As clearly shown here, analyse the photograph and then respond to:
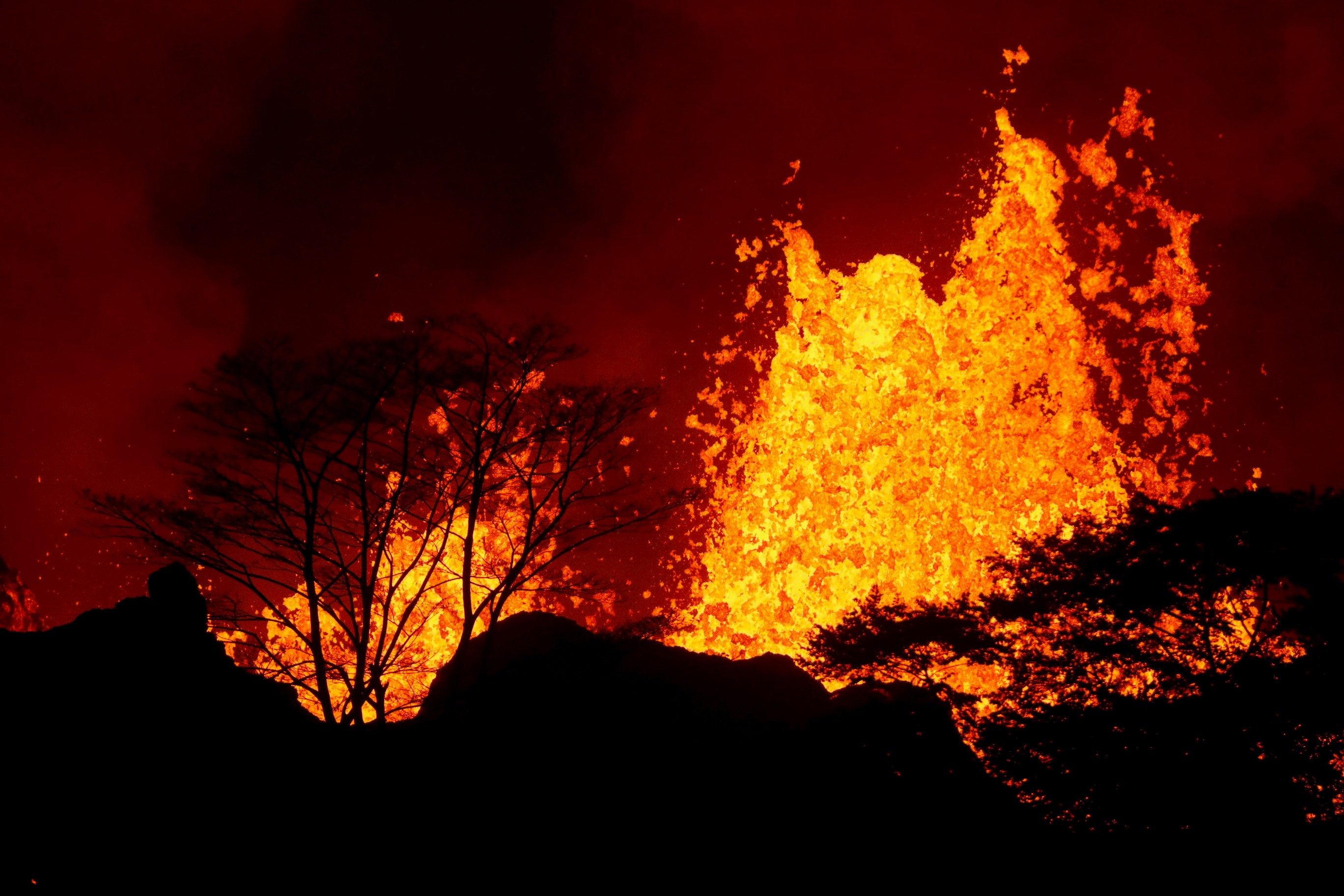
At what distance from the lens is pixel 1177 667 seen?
973 centimetres

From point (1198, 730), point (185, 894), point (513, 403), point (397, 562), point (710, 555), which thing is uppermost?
point (710, 555)

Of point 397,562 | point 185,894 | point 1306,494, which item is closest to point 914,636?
point 1306,494

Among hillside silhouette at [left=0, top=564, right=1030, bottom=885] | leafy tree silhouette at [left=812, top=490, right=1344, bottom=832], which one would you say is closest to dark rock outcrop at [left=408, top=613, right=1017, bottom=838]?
hillside silhouette at [left=0, top=564, right=1030, bottom=885]

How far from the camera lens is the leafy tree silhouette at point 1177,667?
28.4 ft

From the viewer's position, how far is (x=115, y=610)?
7.62 meters

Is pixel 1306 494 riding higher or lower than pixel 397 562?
lower

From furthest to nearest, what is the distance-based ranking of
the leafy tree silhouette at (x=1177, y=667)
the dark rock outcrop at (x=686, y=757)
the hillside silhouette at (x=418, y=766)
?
the leafy tree silhouette at (x=1177, y=667) → the dark rock outcrop at (x=686, y=757) → the hillside silhouette at (x=418, y=766)

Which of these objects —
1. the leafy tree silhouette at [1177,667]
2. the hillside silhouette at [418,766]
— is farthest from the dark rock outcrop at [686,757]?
the leafy tree silhouette at [1177,667]

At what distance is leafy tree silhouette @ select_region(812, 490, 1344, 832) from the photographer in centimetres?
865

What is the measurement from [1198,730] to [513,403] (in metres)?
9.99

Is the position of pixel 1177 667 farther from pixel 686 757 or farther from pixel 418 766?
pixel 418 766

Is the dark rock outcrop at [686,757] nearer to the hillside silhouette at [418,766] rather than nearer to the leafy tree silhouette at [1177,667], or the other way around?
the hillside silhouette at [418,766]

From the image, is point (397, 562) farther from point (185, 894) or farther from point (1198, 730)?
point (1198, 730)

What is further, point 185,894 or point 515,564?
point 515,564
